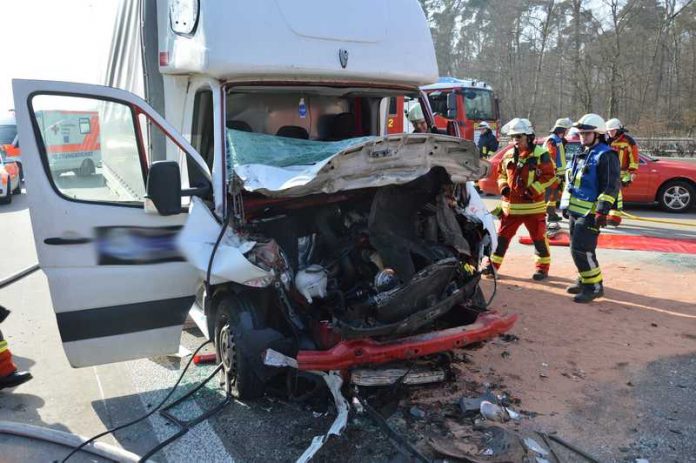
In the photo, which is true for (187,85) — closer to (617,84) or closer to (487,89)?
(487,89)

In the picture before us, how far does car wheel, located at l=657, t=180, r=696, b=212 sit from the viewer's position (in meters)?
11.5

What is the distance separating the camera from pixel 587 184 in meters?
5.91

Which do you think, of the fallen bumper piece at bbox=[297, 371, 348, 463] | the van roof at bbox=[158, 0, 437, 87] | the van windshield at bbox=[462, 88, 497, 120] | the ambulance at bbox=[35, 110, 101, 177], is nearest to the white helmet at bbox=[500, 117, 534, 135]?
the van roof at bbox=[158, 0, 437, 87]

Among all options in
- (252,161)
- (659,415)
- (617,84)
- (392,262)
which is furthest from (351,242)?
(617,84)

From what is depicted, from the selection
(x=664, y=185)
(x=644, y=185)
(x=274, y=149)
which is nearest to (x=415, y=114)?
(x=274, y=149)

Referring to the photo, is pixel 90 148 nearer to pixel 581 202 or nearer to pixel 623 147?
pixel 581 202

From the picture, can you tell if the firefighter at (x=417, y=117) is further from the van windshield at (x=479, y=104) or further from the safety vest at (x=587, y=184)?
the van windshield at (x=479, y=104)

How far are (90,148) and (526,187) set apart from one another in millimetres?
4488

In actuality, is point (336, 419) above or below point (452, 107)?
below

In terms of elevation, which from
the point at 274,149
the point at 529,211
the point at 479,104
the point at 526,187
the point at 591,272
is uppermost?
the point at 479,104

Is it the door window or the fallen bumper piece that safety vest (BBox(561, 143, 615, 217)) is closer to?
the fallen bumper piece

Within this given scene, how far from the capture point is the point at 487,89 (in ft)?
56.5

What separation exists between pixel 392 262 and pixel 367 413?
93 centimetres

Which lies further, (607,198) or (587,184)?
(587,184)
